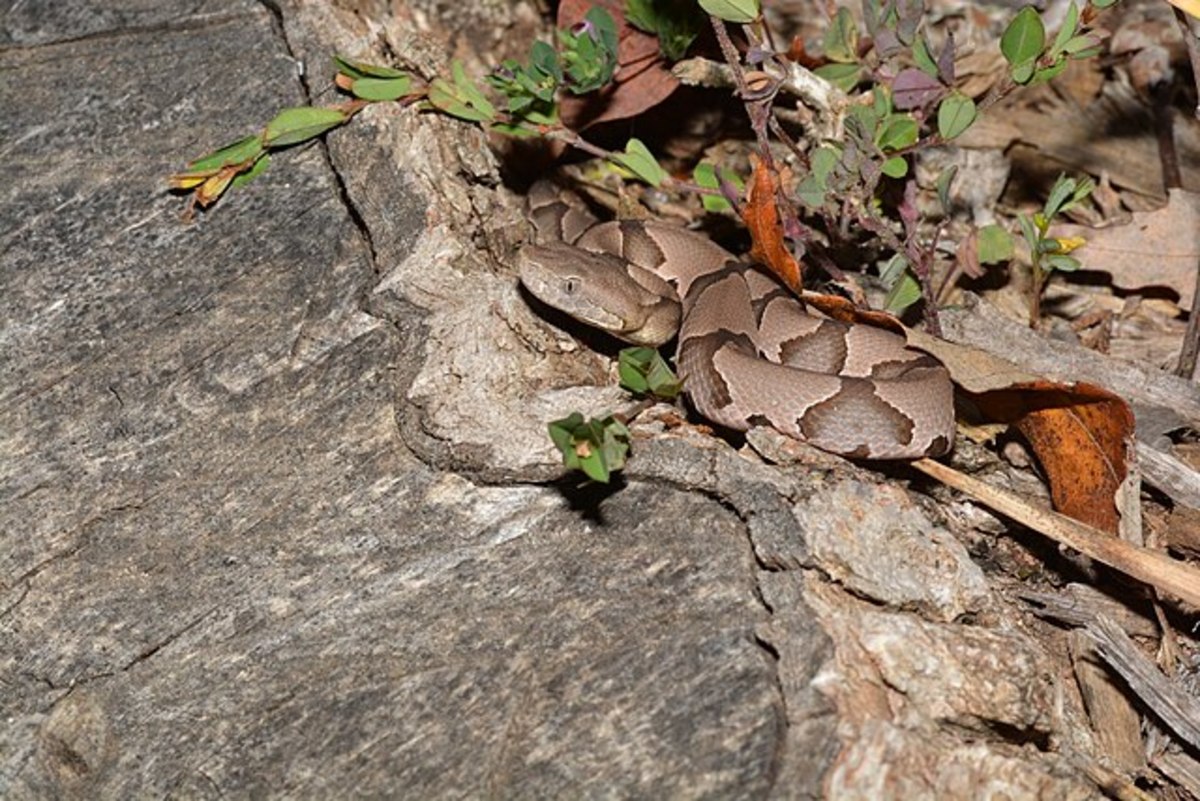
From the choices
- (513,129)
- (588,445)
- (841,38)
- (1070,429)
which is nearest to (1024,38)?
(841,38)

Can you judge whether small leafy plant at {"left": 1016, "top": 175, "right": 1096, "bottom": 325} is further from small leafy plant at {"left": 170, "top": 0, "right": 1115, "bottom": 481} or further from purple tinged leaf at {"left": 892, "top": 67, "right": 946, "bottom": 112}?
purple tinged leaf at {"left": 892, "top": 67, "right": 946, "bottom": 112}

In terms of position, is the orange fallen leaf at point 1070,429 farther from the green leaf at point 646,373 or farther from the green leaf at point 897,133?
the green leaf at point 646,373

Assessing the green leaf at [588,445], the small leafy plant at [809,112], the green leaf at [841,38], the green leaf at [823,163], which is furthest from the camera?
the green leaf at [841,38]

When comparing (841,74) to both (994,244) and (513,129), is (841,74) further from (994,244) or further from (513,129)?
(513,129)

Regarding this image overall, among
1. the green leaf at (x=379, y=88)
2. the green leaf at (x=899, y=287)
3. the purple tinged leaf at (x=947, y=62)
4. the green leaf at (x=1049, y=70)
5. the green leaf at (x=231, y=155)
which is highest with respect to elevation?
the green leaf at (x=379, y=88)

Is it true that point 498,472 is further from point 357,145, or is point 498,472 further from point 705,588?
point 357,145

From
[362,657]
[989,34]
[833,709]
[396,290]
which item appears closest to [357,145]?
[396,290]

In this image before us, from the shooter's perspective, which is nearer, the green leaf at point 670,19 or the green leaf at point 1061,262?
the green leaf at point 1061,262

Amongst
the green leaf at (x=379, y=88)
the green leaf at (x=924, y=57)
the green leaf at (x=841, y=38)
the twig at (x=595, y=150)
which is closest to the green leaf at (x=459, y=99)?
the green leaf at (x=379, y=88)
